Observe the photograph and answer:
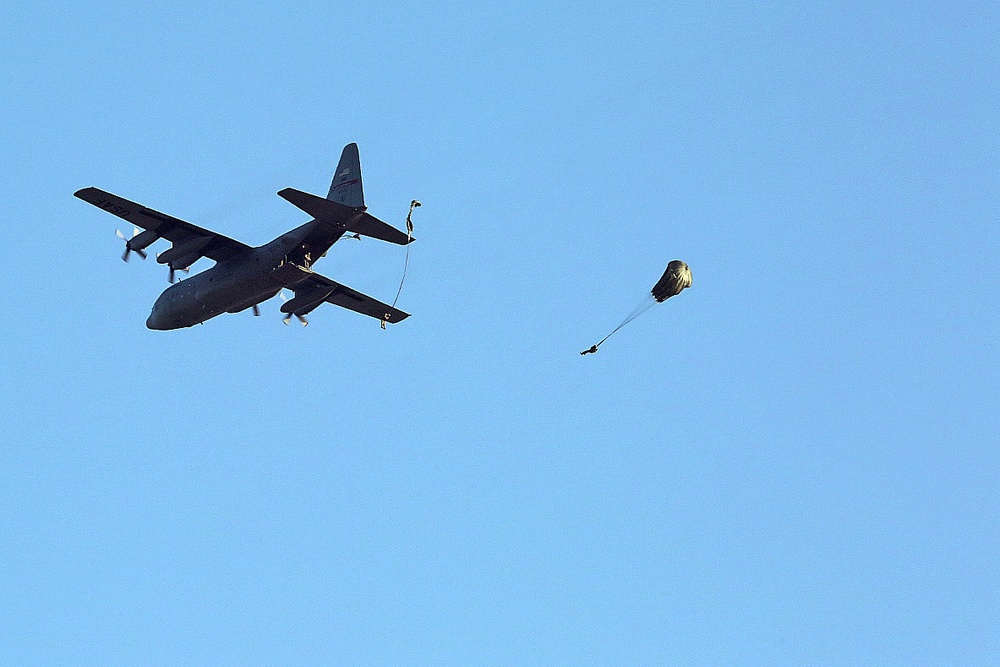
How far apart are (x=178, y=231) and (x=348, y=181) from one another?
7607mm

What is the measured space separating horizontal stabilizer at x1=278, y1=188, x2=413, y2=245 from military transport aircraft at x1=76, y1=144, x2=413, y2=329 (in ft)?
0.14

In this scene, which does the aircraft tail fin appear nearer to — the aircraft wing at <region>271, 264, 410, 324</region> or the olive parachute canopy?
the aircraft wing at <region>271, 264, 410, 324</region>

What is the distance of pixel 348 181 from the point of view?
6016cm

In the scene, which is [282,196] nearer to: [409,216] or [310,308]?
[409,216]

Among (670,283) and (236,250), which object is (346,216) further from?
(670,283)

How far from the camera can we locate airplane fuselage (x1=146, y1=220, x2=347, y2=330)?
192 feet

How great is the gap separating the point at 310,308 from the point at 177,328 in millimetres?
6695

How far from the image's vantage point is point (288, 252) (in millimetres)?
58875

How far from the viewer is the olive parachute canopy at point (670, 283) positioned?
53.4 metres

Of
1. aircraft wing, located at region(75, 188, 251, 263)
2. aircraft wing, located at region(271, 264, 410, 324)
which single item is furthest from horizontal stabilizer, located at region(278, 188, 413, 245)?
aircraft wing, located at region(75, 188, 251, 263)

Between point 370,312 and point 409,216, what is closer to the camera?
point 409,216

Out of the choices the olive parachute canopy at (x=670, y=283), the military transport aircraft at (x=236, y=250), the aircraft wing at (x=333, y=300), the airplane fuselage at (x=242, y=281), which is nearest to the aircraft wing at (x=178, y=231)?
the military transport aircraft at (x=236, y=250)

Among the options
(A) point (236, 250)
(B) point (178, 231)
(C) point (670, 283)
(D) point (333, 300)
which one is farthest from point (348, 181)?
(C) point (670, 283)

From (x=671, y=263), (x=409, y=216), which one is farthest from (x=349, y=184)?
(x=671, y=263)
